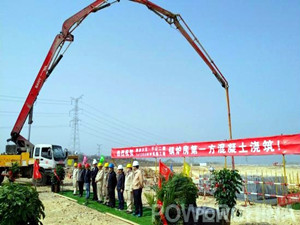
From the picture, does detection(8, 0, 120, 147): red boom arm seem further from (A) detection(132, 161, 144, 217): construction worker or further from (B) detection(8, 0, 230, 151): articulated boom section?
(A) detection(132, 161, 144, 217): construction worker

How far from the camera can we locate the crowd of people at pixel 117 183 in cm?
927

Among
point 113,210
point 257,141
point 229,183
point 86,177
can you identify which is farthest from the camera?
point 86,177

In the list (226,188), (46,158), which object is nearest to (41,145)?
(46,158)

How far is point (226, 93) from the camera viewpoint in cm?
1427

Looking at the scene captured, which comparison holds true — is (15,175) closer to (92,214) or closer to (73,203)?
(73,203)

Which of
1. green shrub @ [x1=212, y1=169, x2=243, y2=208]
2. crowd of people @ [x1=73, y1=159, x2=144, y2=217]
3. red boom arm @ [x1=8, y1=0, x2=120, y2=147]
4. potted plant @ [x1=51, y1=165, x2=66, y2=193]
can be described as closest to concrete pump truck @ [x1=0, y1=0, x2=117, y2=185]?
red boom arm @ [x1=8, y1=0, x2=120, y2=147]

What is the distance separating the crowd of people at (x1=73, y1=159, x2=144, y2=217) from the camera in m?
9.27

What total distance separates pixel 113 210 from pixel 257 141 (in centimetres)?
553

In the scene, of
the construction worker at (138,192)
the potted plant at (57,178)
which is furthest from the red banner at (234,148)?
the potted plant at (57,178)

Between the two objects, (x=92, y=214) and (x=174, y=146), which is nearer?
(x=92, y=214)

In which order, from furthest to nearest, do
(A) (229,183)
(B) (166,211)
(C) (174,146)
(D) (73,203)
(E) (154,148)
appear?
1. (E) (154,148)
2. (C) (174,146)
3. (D) (73,203)
4. (A) (229,183)
5. (B) (166,211)

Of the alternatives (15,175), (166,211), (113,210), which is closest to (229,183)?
(166,211)

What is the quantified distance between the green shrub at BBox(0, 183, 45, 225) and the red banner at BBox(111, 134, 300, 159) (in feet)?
22.7

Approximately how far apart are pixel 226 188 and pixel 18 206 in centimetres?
485
